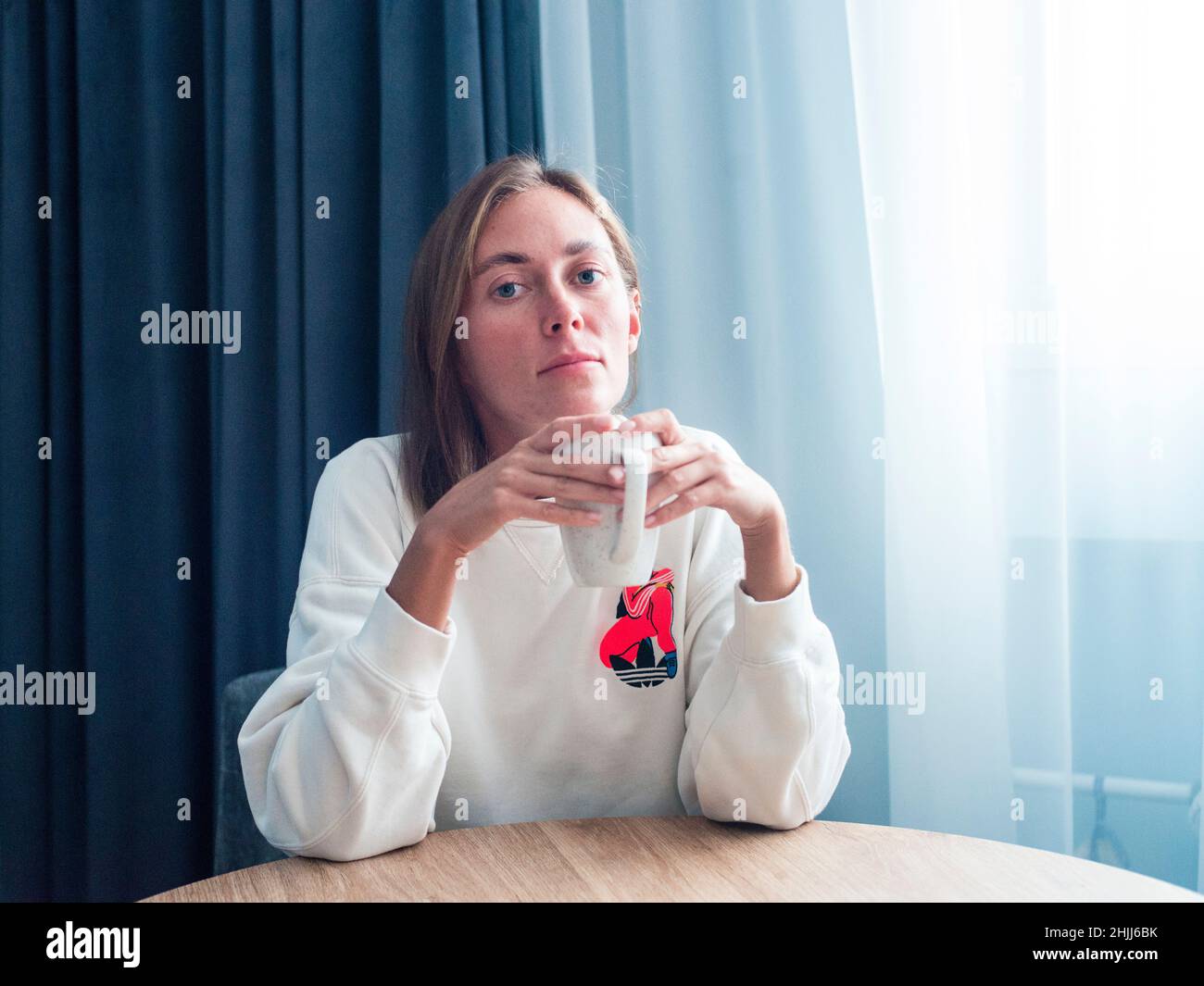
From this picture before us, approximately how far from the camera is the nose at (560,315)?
43.1 inches

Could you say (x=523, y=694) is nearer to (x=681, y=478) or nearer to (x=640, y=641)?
(x=640, y=641)

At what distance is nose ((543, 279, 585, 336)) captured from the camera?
43.1 inches

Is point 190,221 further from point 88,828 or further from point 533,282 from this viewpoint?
point 88,828

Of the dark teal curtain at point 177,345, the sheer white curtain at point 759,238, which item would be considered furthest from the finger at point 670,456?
the dark teal curtain at point 177,345

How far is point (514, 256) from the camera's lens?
118 centimetres

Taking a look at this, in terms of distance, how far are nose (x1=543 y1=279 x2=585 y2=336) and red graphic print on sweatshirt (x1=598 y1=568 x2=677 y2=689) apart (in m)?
0.33

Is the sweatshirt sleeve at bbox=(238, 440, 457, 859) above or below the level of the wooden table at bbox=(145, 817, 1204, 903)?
above

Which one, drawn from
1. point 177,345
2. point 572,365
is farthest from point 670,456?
point 177,345

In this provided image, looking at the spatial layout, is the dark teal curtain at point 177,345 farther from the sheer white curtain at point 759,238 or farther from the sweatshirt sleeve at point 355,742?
the sweatshirt sleeve at point 355,742

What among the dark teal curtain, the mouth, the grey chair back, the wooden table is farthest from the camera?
the dark teal curtain

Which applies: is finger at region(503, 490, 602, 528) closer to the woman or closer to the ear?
the woman

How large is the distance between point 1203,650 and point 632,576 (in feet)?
3.86

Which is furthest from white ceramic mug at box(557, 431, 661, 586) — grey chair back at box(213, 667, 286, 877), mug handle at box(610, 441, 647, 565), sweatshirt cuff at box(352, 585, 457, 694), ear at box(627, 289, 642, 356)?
grey chair back at box(213, 667, 286, 877)

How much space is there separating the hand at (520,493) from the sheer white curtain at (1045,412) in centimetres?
87
